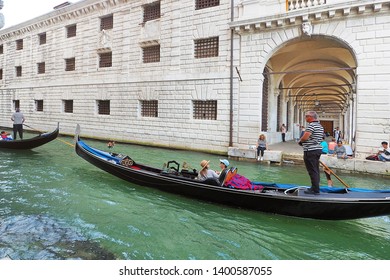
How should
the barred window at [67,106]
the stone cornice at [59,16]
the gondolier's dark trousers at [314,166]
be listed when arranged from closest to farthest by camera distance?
1. the gondolier's dark trousers at [314,166]
2. the stone cornice at [59,16]
3. the barred window at [67,106]

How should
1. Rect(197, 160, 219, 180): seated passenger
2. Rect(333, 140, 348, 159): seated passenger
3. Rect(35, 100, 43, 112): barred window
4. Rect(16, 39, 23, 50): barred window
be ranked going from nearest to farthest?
Rect(197, 160, 219, 180): seated passenger → Rect(333, 140, 348, 159): seated passenger → Rect(35, 100, 43, 112): barred window → Rect(16, 39, 23, 50): barred window

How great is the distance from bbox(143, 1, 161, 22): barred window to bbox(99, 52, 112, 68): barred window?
114 inches

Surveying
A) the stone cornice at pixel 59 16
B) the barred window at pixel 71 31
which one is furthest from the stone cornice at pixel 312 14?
the barred window at pixel 71 31

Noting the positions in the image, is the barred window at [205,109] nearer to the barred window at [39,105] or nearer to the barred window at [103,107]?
the barred window at [103,107]

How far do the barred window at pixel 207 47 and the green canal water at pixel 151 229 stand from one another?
23.2ft

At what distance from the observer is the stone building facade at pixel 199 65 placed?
844 cm

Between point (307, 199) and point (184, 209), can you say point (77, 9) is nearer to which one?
point (184, 209)

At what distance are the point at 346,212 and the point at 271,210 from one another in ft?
3.48

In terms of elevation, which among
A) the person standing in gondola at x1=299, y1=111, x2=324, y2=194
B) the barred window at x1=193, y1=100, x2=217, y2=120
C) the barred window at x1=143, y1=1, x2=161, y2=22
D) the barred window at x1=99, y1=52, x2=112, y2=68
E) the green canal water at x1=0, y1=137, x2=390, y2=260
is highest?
the barred window at x1=143, y1=1, x2=161, y2=22

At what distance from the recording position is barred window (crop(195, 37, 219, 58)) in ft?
36.5

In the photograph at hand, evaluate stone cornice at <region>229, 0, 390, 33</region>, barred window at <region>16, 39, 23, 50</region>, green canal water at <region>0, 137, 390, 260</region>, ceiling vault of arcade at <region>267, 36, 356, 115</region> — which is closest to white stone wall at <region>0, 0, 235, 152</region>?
barred window at <region>16, 39, 23, 50</region>

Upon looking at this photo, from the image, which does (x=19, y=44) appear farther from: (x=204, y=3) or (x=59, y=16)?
(x=204, y=3)

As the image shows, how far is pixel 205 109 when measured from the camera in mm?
11445

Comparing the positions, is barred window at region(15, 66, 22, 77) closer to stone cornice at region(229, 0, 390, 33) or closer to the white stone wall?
the white stone wall
